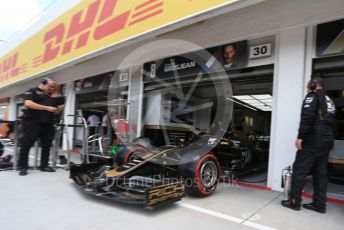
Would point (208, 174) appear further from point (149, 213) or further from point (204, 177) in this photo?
point (149, 213)

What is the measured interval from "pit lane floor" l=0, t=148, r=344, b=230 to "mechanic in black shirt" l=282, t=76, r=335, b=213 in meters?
0.22

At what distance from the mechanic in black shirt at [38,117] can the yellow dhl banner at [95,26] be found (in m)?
1.62

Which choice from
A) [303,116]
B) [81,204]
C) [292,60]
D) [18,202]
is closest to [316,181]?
[303,116]

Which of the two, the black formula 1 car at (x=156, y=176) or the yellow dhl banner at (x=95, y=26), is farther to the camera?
the yellow dhl banner at (x=95, y=26)

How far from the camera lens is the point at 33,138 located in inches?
180

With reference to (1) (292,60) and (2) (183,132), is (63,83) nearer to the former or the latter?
(2) (183,132)

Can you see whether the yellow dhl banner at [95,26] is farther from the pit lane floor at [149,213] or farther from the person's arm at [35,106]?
the pit lane floor at [149,213]

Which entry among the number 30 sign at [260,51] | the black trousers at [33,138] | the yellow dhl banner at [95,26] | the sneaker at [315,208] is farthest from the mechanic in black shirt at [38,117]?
the sneaker at [315,208]

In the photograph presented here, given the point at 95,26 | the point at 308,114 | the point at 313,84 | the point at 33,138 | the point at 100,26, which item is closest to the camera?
the point at 308,114

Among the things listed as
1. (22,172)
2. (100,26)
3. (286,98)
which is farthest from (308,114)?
(100,26)

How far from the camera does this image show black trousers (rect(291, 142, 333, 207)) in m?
2.95

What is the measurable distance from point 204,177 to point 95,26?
443 centimetres

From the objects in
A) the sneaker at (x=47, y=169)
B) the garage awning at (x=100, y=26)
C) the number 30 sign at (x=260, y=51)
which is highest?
the garage awning at (x=100, y=26)

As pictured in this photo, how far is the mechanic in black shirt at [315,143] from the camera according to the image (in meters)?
2.92
